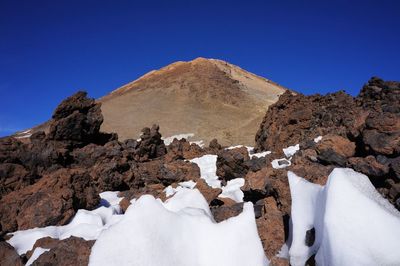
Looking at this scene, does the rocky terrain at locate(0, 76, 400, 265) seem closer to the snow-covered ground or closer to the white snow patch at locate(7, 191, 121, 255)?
the white snow patch at locate(7, 191, 121, 255)

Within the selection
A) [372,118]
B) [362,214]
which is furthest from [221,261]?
[372,118]

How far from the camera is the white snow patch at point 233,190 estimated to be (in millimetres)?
10970

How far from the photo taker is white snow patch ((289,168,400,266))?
15.2 feet

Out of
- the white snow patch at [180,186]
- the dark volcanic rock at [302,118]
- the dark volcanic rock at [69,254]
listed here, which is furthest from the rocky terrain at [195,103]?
the dark volcanic rock at [69,254]

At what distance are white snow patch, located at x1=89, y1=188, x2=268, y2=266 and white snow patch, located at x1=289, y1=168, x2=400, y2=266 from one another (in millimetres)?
870

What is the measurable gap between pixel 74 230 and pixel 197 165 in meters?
6.76

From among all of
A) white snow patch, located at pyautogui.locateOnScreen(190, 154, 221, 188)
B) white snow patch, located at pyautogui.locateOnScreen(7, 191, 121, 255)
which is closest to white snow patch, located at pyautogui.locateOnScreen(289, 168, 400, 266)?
white snow patch, located at pyautogui.locateOnScreen(7, 191, 121, 255)

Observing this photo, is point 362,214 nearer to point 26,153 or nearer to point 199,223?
point 199,223

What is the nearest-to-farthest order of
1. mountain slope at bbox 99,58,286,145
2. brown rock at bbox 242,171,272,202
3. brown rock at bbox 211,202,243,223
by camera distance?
1. brown rock at bbox 211,202,243,223
2. brown rock at bbox 242,171,272,202
3. mountain slope at bbox 99,58,286,145

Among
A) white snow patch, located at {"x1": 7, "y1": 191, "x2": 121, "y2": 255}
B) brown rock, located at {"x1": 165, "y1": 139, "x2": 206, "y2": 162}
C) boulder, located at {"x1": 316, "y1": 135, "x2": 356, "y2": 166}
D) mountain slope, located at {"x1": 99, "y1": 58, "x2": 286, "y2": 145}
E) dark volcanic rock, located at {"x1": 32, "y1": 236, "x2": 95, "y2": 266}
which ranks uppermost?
mountain slope, located at {"x1": 99, "y1": 58, "x2": 286, "y2": 145}

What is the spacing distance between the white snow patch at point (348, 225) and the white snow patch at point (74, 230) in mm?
4185

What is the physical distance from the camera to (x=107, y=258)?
519cm

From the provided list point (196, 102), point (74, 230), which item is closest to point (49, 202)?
point (74, 230)

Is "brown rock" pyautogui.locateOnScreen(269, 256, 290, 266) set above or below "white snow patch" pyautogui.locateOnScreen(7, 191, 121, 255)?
below
